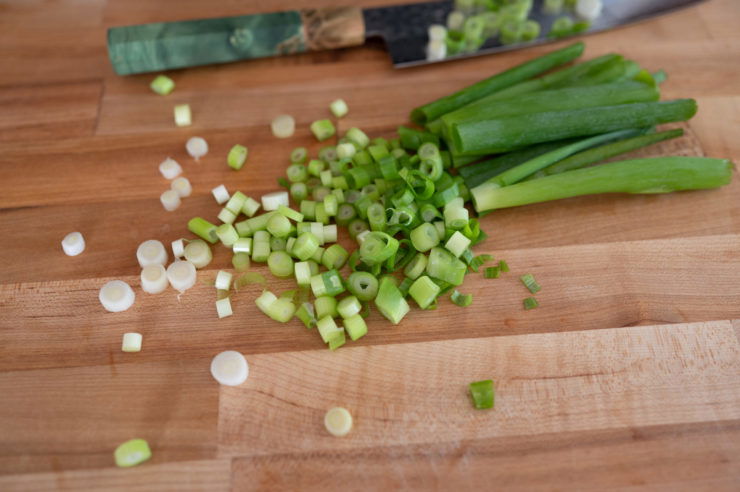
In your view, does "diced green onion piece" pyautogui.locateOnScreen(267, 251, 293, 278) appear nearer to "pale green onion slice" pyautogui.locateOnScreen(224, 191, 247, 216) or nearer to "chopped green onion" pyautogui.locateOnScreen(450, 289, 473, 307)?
"pale green onion slice" pyautogui.locateOnScreen(224, 191, 247, 216)

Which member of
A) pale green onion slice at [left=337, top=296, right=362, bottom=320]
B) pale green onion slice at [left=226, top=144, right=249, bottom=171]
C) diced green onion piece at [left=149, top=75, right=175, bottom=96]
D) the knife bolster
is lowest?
pale green onion slice at [left=337, top=296, right=362, bottom=320]

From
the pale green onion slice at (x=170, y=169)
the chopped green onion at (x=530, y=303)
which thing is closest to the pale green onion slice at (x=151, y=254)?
the pale green onion slice at (x=170, y=169)

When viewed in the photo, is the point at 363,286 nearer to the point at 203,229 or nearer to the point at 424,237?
the point at 424,237

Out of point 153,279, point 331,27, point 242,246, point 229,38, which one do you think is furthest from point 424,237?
point 229,38

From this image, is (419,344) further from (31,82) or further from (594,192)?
(31,82)

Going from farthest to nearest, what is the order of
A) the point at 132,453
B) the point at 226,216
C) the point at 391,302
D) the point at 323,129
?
the point at 323,129, the point at 226,216, the point at 391,302, the point at 132,453

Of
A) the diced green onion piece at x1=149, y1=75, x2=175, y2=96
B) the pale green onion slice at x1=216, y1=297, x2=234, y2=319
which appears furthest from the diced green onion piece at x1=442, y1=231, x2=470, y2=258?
the diced green onion piece at x1=149, y1=75, x2=175, y2=96
